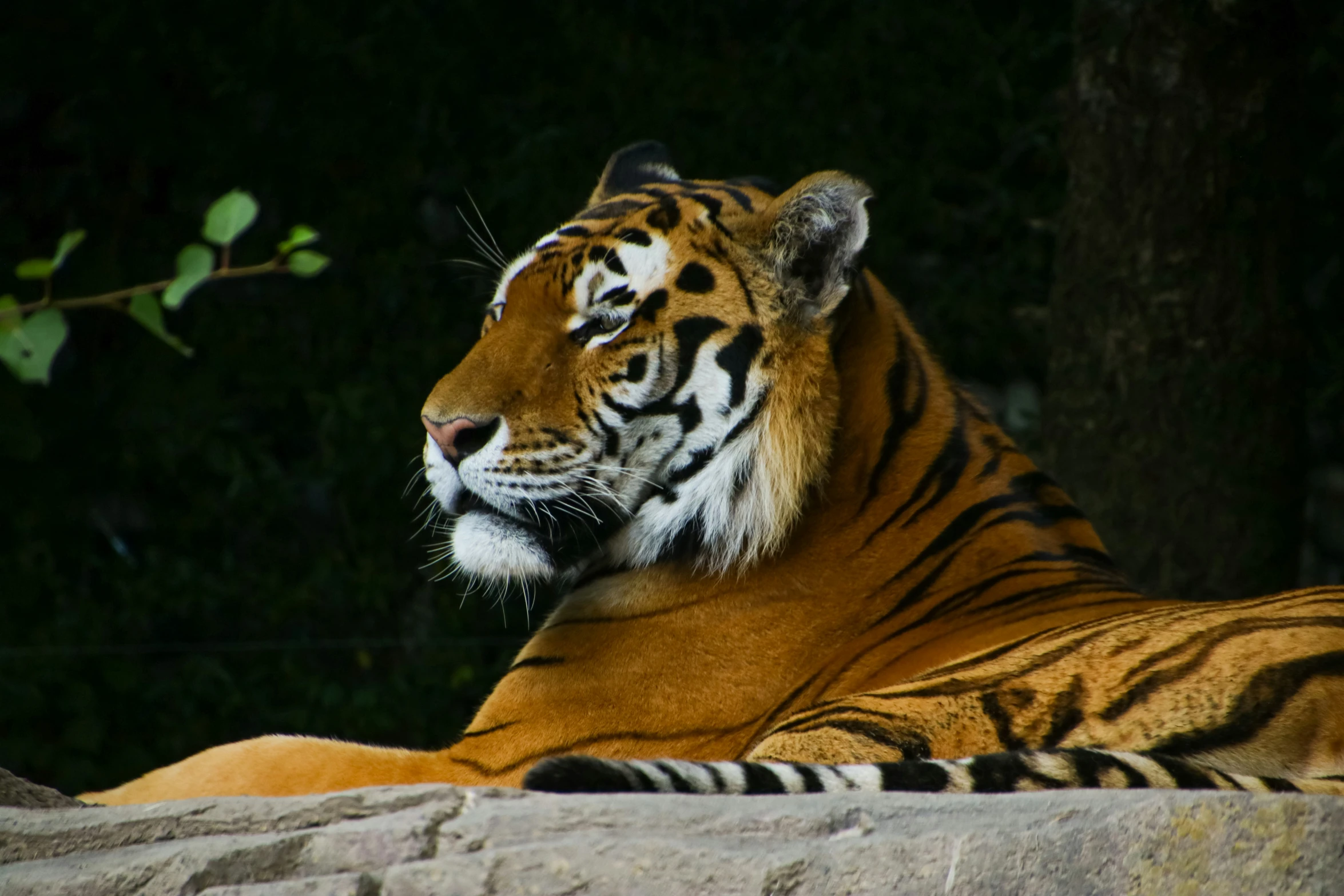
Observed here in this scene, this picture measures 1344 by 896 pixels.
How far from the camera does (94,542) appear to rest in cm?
488

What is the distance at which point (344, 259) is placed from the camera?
16.7ft

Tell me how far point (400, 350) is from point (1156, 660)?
11.7 ft

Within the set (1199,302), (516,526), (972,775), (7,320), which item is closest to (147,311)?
(7,320)

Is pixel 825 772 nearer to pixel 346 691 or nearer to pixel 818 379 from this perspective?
pixel 818 379

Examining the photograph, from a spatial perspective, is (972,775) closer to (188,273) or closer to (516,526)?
(516,526)

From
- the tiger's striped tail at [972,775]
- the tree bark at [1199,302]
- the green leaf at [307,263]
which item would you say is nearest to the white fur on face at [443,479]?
the green leaf at [307,263]

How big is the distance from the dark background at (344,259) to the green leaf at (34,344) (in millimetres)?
2803

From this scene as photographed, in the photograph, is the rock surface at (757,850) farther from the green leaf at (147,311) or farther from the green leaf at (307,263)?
the green leaf at (307,263)

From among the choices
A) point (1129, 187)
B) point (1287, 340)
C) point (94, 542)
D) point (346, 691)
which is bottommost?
point (346, 691)

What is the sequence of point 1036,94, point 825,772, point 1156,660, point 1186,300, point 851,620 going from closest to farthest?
point 825,772 < point 1156,660 < point 851,620 < point 1186,300 < point 1036,94

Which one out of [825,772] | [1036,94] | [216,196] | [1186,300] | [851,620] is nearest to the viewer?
[825,772]

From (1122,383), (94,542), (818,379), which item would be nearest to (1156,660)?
(818,379)

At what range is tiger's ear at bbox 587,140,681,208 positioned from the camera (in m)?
3.03

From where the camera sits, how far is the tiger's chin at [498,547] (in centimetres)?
255
